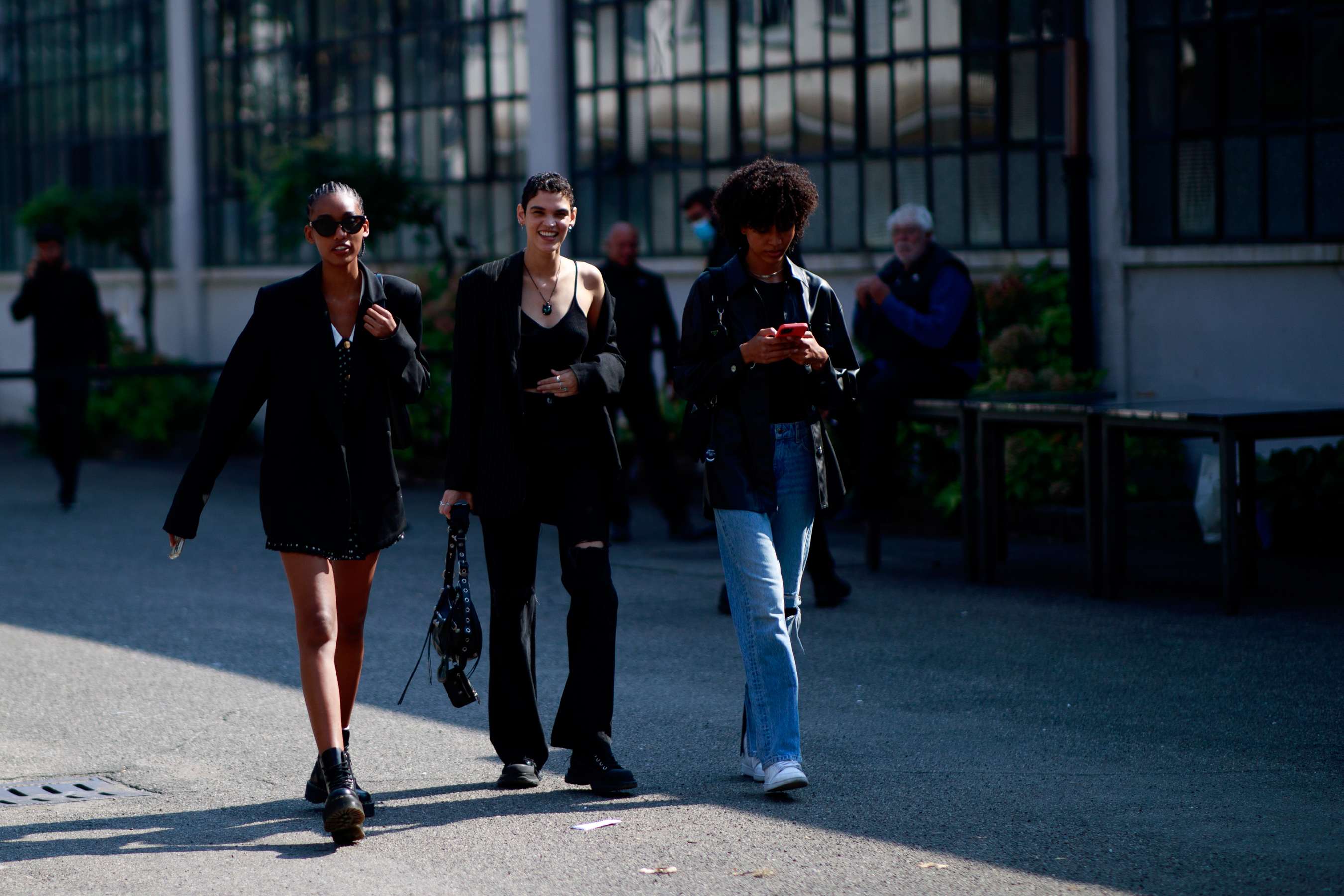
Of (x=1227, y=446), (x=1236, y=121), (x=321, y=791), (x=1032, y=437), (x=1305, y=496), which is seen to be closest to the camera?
(x=321, y=791)

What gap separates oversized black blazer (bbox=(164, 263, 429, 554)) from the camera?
513cm

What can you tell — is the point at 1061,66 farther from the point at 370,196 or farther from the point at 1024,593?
the point at 370,196

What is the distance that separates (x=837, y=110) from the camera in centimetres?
1386

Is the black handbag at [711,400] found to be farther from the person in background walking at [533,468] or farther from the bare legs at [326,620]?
the bare legs at [326,620]

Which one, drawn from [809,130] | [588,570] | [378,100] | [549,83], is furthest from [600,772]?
[378,100]

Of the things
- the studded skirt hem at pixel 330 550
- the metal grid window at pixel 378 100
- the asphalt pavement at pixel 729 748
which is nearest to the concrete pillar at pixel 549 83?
the metal grid window at pixel 378 100

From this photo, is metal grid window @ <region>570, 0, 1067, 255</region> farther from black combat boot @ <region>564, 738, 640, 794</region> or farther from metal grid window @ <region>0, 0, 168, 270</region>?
black combat boot @ <region>564, 738, 640, 794</region>

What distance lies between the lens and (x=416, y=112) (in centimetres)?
1806

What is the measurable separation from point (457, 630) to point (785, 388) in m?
1.27

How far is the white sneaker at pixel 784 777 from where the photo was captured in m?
5.24

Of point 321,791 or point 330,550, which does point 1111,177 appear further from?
point 321,791

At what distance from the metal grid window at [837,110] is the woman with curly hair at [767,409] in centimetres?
725

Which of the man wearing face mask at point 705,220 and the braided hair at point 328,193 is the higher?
the man wearing face mask at point 705,220

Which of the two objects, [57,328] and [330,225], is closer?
[330,225]
